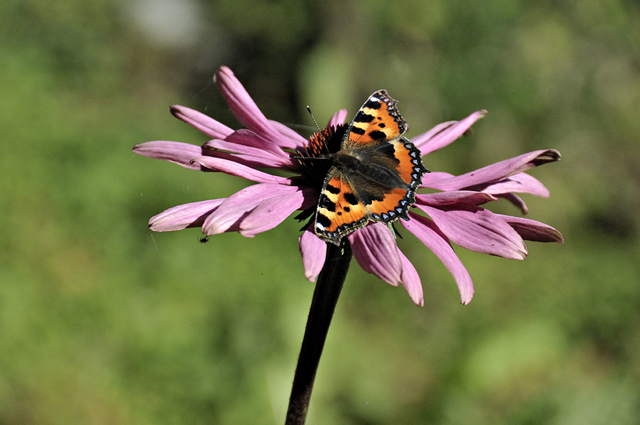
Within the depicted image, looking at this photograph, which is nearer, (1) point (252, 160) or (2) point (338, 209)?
(2) point (338, 209)

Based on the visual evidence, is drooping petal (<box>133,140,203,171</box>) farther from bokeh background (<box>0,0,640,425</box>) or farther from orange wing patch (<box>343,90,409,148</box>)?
bokeh background (<box>0,0,640,425</box>)

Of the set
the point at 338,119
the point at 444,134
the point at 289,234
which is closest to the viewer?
the point at 444,134

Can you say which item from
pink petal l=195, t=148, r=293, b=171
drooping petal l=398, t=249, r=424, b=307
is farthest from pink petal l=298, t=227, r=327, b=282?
pink petal l=195, t=148, r=293, b=171

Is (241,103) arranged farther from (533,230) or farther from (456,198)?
(533,230)

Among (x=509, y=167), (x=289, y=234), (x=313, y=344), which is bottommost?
(x=313, y=344)

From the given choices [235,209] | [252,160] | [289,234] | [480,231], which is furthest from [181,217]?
[289,234]

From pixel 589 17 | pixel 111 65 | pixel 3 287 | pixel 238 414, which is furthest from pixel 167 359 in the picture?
pixel 589 17
